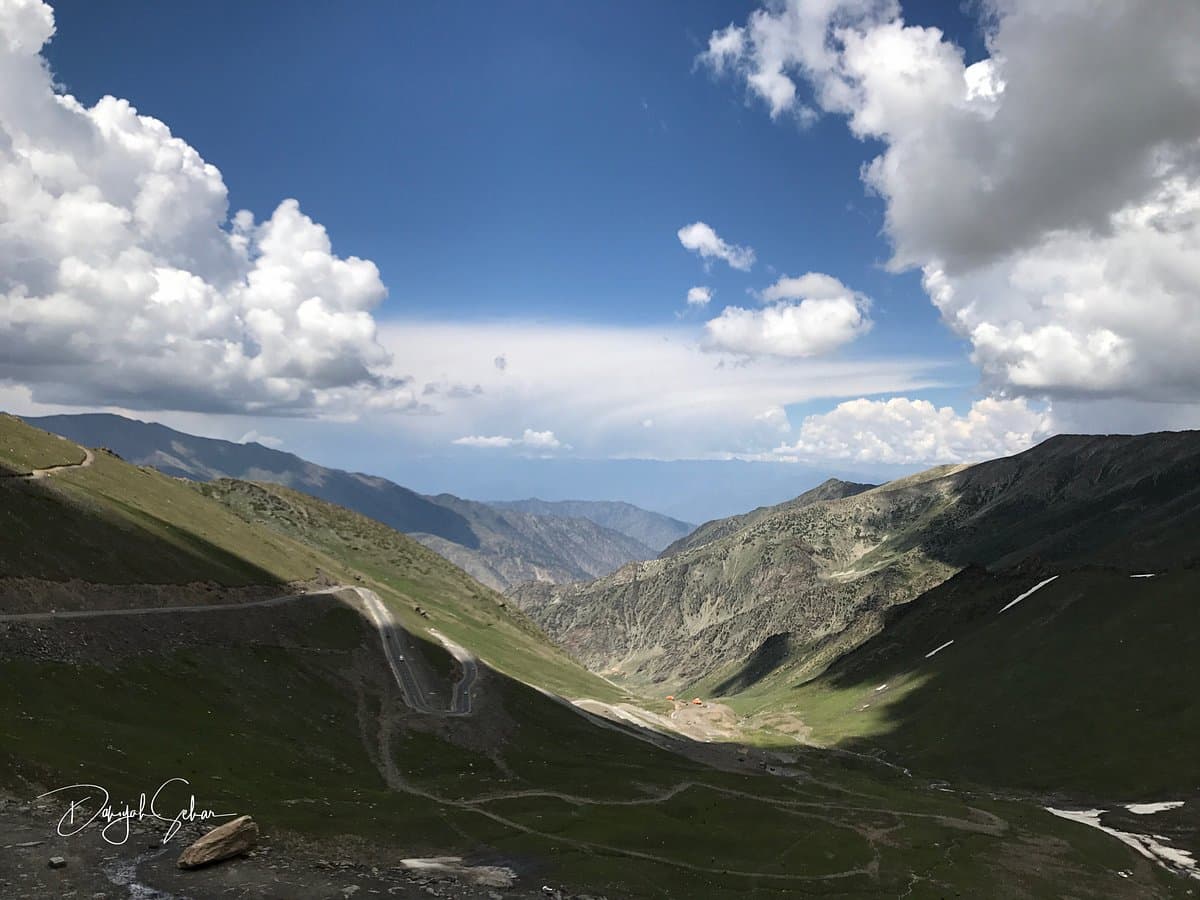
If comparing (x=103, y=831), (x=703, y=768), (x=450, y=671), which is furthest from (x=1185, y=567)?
(x=103, y=831)

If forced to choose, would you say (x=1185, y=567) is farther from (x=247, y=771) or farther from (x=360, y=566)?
(x=360, y=566)

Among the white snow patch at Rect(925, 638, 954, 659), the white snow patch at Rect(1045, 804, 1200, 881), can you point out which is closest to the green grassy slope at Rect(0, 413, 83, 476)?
the white snow patch at Rect(1045, 804, 1200, 881)

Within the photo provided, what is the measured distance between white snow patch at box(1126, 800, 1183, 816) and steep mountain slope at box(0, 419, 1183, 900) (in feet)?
47.5

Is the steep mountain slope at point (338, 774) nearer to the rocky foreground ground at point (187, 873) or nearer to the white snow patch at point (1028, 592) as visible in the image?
the rocky foreground ground at point (187, 873)

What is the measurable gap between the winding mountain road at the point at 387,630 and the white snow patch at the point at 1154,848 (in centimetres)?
7769

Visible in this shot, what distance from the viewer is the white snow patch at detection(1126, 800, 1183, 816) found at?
8586 cm

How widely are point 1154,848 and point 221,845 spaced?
87489 mm

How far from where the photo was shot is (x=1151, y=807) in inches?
3447

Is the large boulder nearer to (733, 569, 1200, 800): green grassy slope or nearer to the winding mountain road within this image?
the winding mountain road

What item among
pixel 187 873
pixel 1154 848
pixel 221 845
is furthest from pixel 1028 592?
pixel 187 873

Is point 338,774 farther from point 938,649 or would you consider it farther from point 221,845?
point 938,649

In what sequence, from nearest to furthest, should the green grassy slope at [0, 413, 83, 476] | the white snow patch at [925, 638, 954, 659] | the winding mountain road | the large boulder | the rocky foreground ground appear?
the rocky foreground ground < the large boulder < the winding mountain road < the green grassy slope at [0, 413, 83, 476] < the white snow patch at [925, 638, 954, 659]

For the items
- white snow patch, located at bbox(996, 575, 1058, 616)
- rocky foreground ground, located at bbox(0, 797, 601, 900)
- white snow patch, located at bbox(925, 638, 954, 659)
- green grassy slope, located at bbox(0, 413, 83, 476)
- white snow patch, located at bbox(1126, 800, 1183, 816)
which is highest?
green grassy slope, located at bbox(0, 413, 83, 476)

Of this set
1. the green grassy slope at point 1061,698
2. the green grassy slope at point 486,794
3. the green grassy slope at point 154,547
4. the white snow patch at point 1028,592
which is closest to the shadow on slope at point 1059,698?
the green grassy slope at point 1061,698
